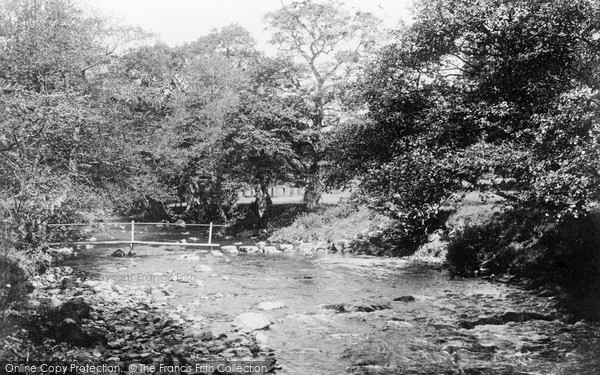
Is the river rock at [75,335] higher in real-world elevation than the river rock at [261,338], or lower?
higher

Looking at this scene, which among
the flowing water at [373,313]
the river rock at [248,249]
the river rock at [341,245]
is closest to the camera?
the flowing water at [373,313]

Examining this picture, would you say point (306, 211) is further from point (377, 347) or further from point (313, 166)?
point (377, 347)

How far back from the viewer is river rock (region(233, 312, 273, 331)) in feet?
34.9

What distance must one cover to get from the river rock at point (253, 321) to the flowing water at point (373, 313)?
0.21 meters

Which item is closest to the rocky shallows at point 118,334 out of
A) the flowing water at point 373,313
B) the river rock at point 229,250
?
the flowing water at point 373,313

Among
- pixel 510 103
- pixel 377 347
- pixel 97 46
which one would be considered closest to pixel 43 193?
pixel 377 347

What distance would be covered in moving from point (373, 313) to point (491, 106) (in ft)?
23.6

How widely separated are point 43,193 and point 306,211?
2464 cm

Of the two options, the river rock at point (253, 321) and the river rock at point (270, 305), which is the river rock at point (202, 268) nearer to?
the river rock at point (270, 305)

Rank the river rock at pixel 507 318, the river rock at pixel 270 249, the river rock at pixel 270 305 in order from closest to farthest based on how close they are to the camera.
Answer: the river rock at pixel 507 318
the river rock at pixel 270 305
the river rock at pixel 270 249

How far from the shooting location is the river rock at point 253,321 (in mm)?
10641

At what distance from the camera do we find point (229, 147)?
3359 cm

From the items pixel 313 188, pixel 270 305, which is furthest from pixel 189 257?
pixel 313 188

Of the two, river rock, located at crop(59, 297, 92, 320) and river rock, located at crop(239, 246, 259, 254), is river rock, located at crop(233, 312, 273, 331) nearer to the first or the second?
river rock, located at crop(59, 297, 92, 320)
